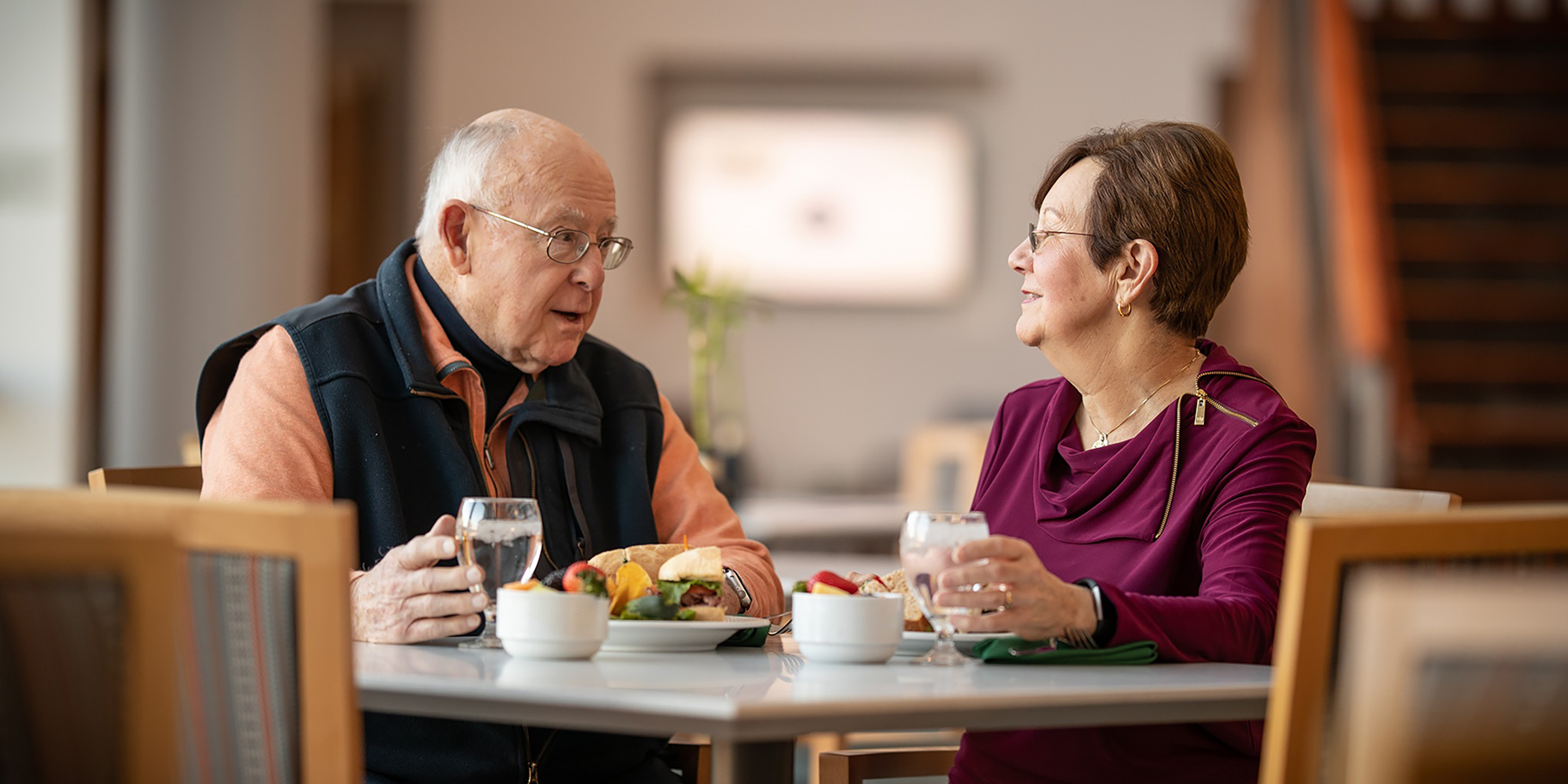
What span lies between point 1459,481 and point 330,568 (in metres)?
5.07

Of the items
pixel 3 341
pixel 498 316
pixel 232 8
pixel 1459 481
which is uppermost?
pixel 232 8

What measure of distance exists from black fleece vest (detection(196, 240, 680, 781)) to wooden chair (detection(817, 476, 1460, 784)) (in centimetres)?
25

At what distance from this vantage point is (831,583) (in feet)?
4.63

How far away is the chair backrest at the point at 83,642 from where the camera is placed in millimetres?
941

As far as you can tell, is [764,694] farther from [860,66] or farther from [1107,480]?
[860,66]

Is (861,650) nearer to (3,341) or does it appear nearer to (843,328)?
(3,341)

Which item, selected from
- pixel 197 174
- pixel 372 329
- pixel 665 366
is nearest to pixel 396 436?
pixel 372 329

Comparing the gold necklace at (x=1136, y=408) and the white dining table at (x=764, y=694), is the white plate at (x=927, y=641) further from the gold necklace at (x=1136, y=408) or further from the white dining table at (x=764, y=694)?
the gold necklace at (x=1136, y=408)

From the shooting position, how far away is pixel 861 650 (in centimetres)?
135

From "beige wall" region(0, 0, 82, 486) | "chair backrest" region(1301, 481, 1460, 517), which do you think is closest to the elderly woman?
"chair backrest" region(1301, 481, 1460, 517)

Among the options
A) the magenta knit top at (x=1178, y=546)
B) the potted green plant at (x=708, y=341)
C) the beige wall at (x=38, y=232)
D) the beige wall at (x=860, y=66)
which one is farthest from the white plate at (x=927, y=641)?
the beige wall at (x=860, y=66)

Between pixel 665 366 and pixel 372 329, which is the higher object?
pixel 372 329

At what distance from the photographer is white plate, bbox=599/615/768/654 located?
55.8 inches

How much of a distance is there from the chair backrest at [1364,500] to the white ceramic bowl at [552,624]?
0.97m
